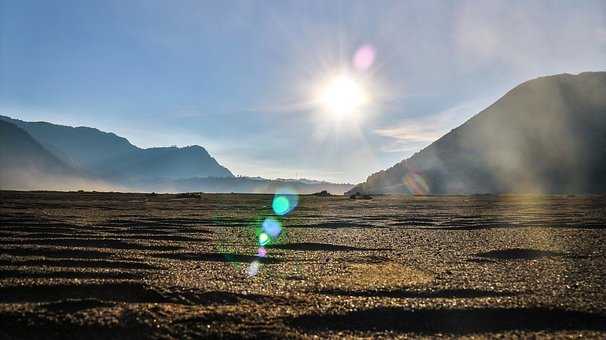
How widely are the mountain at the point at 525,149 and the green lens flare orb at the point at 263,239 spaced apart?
89.1m

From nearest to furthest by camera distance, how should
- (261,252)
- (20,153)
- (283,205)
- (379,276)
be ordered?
(379,276), (261,252), (283,205), (20,153)

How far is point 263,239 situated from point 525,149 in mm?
105417

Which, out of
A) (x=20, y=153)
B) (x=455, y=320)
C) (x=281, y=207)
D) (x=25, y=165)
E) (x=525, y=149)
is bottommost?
(x=455, y=320)

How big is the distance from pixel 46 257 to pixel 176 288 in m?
3.00

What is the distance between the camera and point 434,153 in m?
119

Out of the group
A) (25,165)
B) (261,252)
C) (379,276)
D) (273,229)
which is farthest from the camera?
(25,165)

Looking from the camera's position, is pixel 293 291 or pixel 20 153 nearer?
pixel 293 291

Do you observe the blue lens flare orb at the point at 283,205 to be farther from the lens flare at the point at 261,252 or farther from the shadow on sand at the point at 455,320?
the shadow on sand at the point at 455,320

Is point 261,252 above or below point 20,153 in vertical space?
below

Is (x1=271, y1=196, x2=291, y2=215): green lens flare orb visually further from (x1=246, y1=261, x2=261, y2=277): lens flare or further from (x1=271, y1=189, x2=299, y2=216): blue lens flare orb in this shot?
(x1=246, y1=261, x2=261, y2=277): lens flare

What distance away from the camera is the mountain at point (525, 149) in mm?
91688

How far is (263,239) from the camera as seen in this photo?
10.1 m

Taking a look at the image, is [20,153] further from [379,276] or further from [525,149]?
[379,276]

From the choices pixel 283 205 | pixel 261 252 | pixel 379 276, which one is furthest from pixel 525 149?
pixel 379 276
